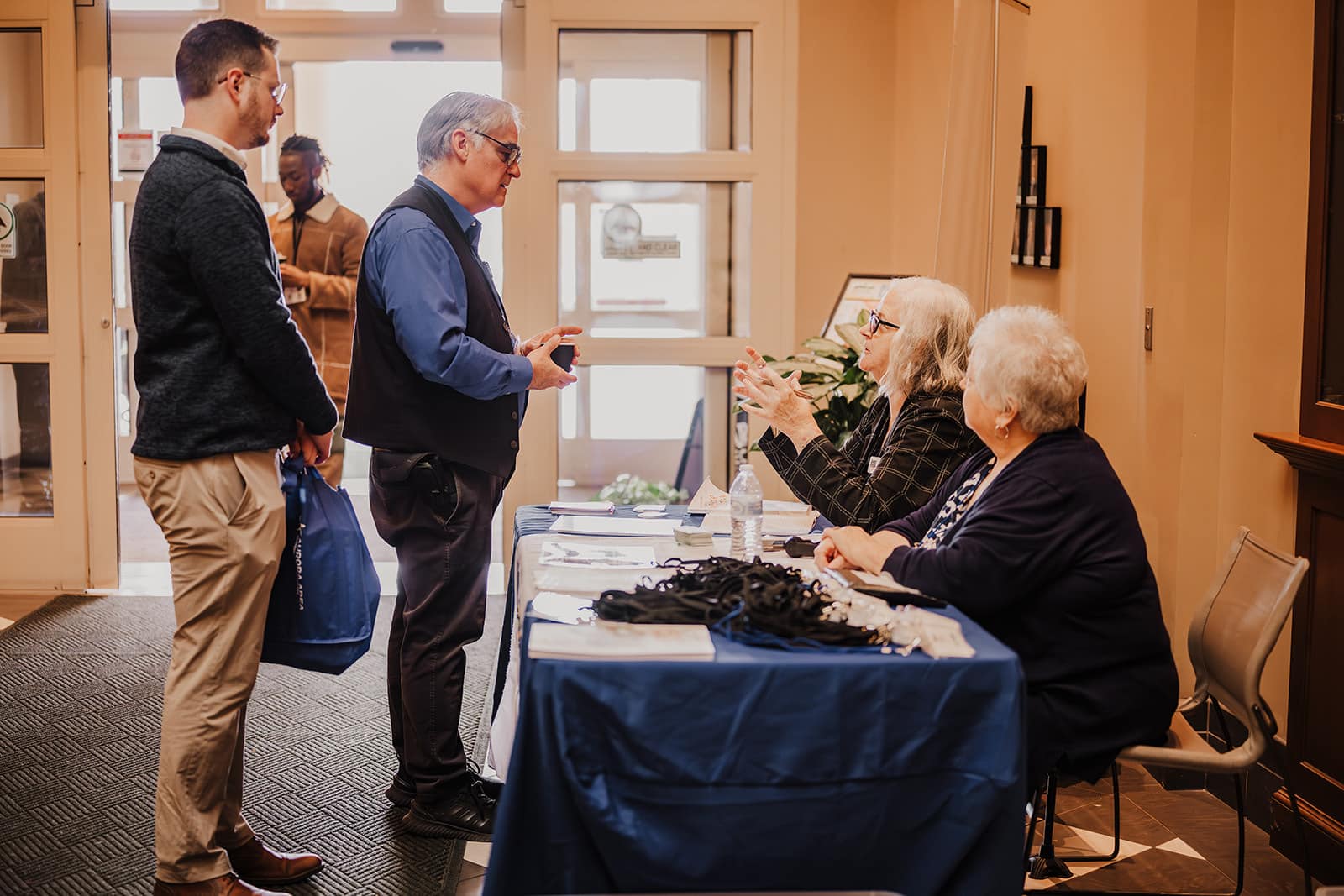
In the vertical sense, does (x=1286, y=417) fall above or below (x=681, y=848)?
above

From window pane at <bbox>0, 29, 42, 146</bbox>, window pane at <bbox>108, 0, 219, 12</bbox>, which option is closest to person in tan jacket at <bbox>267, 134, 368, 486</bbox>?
window pane at <bbox>108, 0, 219, 12</bbox>

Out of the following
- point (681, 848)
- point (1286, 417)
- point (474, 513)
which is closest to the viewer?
point (681, 848)

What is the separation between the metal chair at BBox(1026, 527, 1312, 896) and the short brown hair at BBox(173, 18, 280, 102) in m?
1.98

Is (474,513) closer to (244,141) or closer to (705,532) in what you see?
(705,532)

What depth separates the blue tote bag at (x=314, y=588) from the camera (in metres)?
2.45

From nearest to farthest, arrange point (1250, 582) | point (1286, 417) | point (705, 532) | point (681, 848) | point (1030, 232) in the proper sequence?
point (681, 848)
point (1250, 582)
point (705, 532)
point (1286, 417)
point (1030, 232)

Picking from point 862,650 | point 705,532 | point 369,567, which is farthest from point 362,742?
point 862,650

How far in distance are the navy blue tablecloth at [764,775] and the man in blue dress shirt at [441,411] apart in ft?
3.22

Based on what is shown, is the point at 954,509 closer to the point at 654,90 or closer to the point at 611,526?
the point at 611,526

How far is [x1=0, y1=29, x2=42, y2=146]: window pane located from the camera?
486 centimetres

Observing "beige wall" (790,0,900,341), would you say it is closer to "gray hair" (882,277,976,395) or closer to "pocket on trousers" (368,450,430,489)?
"gray hair" (882,277,976,395)

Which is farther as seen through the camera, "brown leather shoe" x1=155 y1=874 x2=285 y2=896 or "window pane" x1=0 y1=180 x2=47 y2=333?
"window pane" x1=0 y1=180 x2=47 y2=333

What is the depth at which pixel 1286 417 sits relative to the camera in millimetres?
2916

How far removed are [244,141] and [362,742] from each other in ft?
5.55
